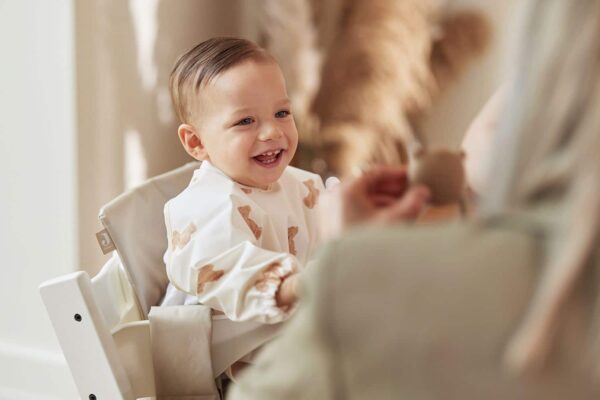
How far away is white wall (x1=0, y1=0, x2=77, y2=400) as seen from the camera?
2.07 metres

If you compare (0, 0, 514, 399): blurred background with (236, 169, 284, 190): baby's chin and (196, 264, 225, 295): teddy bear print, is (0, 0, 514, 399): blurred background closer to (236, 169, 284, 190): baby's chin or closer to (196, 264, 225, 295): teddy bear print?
(236, 169, 284, 190): baby's chin

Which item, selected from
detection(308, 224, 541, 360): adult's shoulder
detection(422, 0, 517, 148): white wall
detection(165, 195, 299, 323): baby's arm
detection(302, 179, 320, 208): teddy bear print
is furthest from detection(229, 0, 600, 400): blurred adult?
detection(422, 0, 517, 148): white wall

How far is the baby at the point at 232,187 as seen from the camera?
1.18m

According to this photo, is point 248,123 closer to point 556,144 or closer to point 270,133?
point 270,133

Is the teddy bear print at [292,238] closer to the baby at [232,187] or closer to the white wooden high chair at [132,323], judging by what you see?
the baby at [232,187]

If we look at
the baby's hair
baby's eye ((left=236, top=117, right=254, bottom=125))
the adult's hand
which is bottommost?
baby's eye ((left=236, top=117, right=254, bottom=125))

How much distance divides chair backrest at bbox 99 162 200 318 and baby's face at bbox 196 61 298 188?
0.16 meters

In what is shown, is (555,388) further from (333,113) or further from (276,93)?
(333,113)

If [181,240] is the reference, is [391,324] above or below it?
above

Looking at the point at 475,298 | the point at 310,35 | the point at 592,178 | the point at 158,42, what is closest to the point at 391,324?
the point at 475,298

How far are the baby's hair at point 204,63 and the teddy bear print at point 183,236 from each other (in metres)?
0.21

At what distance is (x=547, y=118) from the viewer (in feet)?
1.90

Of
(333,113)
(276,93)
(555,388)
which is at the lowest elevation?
(333,113)

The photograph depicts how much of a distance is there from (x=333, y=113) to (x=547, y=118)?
81.7 inches
